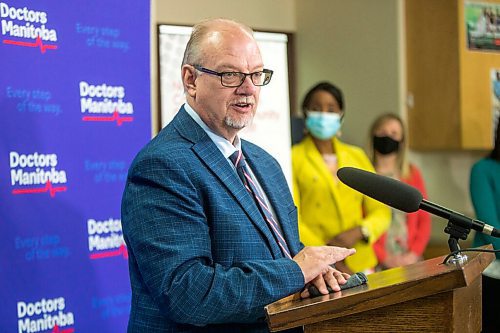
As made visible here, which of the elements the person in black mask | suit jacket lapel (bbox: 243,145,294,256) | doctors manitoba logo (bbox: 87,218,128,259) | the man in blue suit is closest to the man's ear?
the man in blue suit

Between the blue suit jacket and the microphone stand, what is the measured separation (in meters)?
0.34

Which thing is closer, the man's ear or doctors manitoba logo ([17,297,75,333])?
the man's ear

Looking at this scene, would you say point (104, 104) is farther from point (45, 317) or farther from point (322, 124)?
point (322, 124)

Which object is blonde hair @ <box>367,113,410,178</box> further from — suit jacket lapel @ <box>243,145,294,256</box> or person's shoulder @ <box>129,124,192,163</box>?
person's shoulder @ <box>129,124,192,163</box>

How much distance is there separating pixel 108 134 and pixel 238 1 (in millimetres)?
3853

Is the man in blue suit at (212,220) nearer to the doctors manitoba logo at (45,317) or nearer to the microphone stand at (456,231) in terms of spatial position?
the microphone stand at (456,231)

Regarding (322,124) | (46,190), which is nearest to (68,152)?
(46,190)

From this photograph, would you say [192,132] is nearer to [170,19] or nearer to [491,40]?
[170,19]

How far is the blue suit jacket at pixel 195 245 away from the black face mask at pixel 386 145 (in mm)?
2891

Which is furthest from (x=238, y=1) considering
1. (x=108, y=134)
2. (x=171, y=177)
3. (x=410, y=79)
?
(x=171, y=177)

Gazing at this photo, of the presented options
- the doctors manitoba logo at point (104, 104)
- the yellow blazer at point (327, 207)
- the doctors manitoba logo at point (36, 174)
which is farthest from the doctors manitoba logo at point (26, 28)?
the yellow blazer at point (327, 207)

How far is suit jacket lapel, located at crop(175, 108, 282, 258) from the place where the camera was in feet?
6.32

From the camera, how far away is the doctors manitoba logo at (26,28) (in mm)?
2414

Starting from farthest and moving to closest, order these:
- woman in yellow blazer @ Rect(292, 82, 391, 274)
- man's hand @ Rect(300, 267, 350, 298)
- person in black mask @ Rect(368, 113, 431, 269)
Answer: person in black mask @ Rect(368, 113, 431, 269) < woman in yellow blazer @ Rect(292, 82, 391, 274) < man's hand @ Rect(300, 267, 350, 298)
